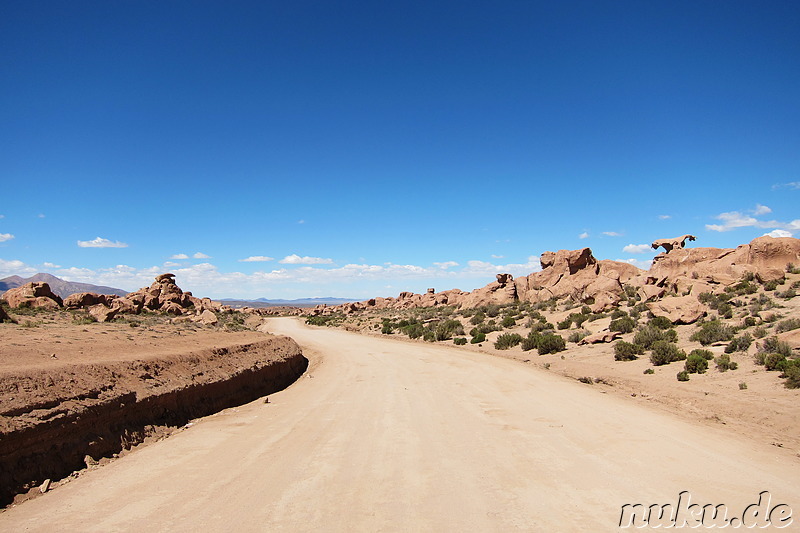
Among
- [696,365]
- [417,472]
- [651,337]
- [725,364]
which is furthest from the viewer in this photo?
[651,337]

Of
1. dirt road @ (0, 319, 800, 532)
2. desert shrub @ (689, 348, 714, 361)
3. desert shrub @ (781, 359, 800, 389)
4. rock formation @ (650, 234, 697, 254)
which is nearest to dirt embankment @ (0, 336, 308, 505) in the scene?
dirt road @ (0, 319, 800, 532)

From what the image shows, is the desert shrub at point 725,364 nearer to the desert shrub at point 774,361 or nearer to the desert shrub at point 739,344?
the desert shrub at point 774,361

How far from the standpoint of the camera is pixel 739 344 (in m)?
15.4

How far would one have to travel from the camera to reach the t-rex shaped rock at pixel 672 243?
44.1 m

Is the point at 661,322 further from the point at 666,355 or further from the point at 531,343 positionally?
the point at 531,343

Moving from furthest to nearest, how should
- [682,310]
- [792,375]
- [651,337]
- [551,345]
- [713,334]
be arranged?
[551,345] → [682,310] → [651,337] → [713,334] → [792,375]

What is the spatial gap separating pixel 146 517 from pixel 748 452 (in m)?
9.35

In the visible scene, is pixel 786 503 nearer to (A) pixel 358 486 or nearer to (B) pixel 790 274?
(A) pixel 358 486

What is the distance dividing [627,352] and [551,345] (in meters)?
4.63

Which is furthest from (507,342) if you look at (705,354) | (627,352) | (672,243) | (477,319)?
(672,243)

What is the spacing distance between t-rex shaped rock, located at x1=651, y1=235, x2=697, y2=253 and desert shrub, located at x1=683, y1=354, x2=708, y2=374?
34.6 m

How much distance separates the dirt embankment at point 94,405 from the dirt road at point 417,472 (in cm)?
50

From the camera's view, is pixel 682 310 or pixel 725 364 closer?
pixel 725 364

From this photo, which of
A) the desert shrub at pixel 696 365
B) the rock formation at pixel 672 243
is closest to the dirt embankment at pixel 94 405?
the desert shrub at pixel 696 365
